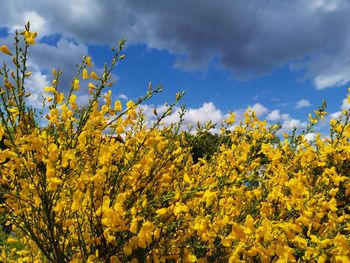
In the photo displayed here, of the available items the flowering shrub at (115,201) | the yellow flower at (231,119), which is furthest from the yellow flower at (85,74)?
the yellow flower at (231,119)

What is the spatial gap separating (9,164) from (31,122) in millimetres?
326

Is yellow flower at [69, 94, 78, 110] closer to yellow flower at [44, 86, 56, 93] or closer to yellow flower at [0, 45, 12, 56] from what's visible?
yellow flower at [44, 86, 56, 93]

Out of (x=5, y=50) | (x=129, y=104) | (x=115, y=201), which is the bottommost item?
Answer: (x=115, y=201)

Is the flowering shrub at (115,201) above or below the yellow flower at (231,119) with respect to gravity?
below

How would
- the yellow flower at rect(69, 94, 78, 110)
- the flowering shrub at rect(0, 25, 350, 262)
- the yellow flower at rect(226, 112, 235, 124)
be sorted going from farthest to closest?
the yellow flower at rect(226, 112, 235, 124), the yellow flower at rect(69, 94, 78, 110), the flowering shrub at rect(0, 25, 350, 262)

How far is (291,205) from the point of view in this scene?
2.92 meters

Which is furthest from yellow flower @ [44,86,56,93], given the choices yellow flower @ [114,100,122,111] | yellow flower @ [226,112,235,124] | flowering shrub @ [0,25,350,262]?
yellow flower @ [226,112,235,124]

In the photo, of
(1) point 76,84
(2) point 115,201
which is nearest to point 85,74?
(1) point 76,84

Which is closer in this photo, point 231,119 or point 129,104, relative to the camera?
point 129,104

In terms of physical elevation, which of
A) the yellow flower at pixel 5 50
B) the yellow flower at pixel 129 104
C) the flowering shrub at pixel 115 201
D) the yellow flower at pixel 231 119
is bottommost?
the flowering shrub at pixel 115 201

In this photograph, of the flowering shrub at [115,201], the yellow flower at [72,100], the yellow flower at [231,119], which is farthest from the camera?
the yellow flower at [231,119]

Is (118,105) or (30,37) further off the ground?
(30,37)

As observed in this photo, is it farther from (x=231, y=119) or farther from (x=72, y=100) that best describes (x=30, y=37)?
(x=231, y=119)

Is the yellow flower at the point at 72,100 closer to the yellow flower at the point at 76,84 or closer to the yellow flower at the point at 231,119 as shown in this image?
the yellow flower at the point at 76,84
